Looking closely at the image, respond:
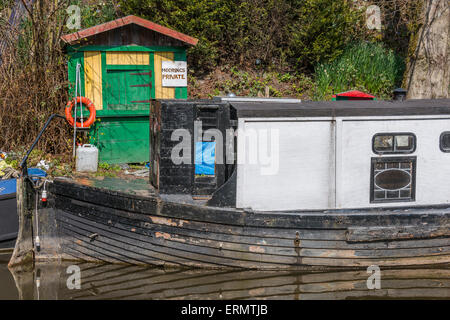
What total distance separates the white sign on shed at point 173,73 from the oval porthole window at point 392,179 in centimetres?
505

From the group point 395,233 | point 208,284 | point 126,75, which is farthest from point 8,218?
point 395,233

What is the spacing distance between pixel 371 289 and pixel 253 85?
329 inches

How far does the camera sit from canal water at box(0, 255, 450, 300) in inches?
242

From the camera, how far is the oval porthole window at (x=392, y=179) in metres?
6.62

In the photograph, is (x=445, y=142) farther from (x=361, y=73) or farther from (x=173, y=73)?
(x=361, y=73)

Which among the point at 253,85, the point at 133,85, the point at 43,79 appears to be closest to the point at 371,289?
the point at 133,85

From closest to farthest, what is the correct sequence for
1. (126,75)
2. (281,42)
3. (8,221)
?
(8,221), (126,75), (281,42)

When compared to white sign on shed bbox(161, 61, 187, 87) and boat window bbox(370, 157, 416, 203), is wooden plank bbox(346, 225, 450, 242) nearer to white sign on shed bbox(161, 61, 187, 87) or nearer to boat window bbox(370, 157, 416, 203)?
boat window bbox(370, 157, 416, 203)

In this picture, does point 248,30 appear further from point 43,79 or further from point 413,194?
point 413,194

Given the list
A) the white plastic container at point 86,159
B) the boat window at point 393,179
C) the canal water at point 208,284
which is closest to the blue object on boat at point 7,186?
the canal water at point 208,284

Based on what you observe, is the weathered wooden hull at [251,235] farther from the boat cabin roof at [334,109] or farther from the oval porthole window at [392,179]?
the boat cabin roof at [334,109]

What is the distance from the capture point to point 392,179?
668cm

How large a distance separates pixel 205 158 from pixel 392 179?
2.41 metres
